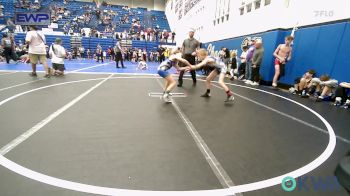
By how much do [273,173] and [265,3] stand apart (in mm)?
10058

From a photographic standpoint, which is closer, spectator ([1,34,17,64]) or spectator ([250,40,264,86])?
spectator ([250,40,264,86])

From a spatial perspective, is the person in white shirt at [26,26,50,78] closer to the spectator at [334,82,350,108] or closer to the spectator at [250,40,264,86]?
the spectator at [250,40,264,86]

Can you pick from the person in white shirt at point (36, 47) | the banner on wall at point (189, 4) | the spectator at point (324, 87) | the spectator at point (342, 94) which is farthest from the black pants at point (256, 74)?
the banner on wall at point (189, 4)

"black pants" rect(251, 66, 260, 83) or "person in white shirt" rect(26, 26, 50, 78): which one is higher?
"person in white shirt" rect(26, 26, 50, 78)

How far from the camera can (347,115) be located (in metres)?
4.98

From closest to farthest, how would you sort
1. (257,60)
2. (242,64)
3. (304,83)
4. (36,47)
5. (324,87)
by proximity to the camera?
(324,87) < (304,83) < (36,47) < (257,60) < (242,64)

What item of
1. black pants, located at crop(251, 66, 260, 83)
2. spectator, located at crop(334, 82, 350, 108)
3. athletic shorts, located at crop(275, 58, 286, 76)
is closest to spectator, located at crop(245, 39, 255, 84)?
black pants, located at crop(251, 66, 260, 83)

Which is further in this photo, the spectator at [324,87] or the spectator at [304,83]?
the spectator at [304,83]

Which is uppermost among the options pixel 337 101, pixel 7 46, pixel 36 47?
pixel 36 47

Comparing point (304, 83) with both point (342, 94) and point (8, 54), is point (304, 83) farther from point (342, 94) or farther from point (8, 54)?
point (8, 54)

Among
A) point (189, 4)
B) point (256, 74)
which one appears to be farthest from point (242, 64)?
point (189, 4)

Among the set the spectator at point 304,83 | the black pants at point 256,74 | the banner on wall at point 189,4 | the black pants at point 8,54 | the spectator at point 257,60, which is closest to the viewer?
the spectator at point 304,83

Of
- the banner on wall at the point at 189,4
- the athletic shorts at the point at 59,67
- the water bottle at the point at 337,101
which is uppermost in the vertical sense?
the banner on wall at the point at 189,4

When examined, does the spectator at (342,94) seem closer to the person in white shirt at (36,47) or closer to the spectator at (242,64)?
the spectator at (242,64)
